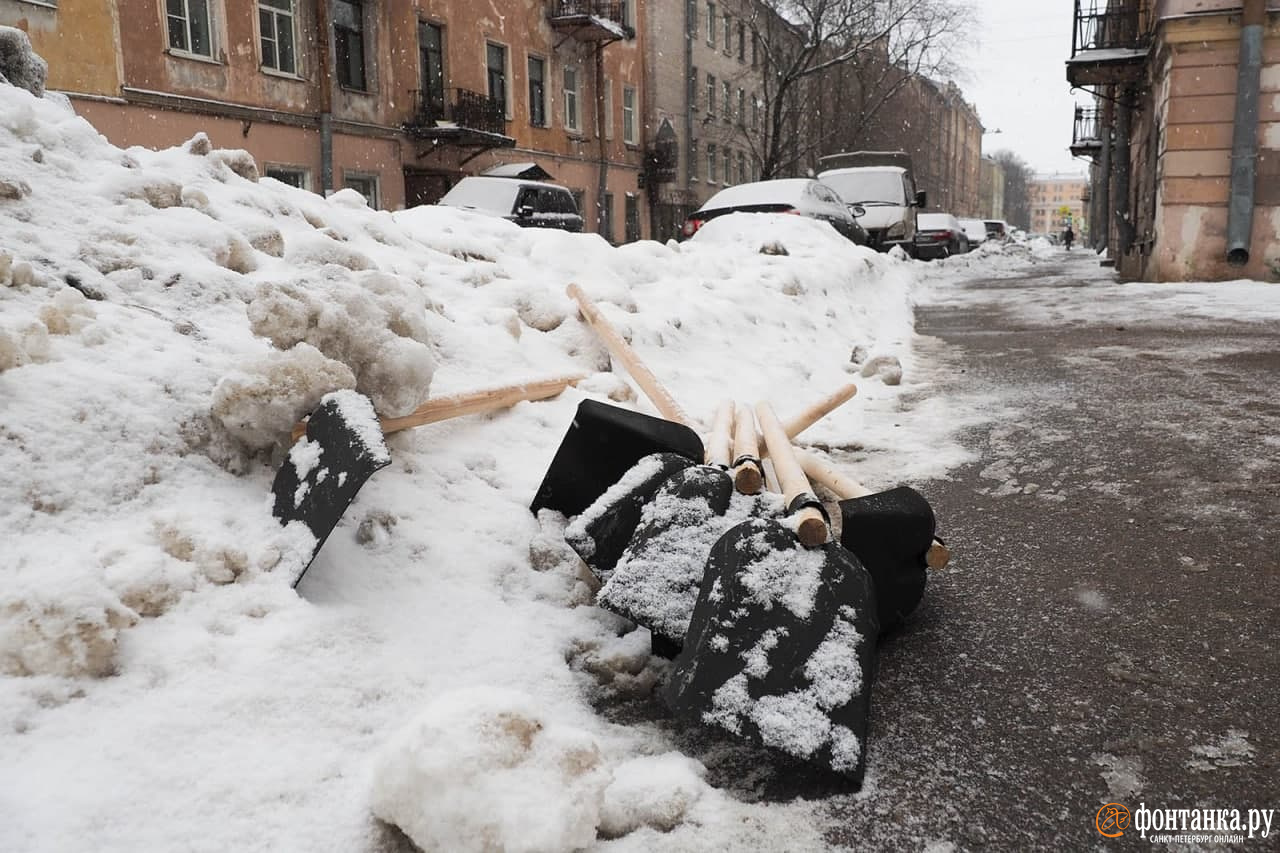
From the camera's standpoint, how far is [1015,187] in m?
104

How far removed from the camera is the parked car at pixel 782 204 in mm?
11367

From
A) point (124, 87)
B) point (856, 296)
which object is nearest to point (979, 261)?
point (856, 296)

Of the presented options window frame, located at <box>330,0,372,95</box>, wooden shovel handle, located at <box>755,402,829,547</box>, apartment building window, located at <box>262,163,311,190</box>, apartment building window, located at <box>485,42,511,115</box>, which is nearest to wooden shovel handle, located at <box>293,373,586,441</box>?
wooden shovel handle, located at <box>755,402,829,547</box>

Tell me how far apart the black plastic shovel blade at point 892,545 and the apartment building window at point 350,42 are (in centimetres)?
1646

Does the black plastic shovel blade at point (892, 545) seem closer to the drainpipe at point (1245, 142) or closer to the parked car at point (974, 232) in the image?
the drainpipe at point (1245, 142)

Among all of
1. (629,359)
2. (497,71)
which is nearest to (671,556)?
(629,359)

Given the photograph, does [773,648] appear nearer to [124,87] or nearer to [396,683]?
[396,683]

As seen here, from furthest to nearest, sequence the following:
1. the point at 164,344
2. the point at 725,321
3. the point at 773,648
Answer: the point at 725,321, the point at 164,344, the point at 773,648

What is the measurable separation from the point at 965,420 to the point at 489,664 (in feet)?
9.79

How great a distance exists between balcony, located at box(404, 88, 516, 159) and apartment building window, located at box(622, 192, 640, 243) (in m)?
7.31

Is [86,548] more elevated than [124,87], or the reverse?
[124,87]

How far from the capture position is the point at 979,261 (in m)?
23.4

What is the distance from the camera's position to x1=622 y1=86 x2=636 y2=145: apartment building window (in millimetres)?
26188

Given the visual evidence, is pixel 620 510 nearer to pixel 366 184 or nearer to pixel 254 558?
pixel 254 558
